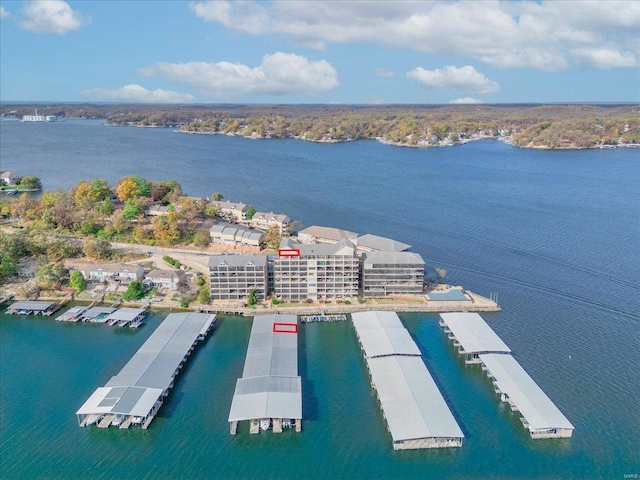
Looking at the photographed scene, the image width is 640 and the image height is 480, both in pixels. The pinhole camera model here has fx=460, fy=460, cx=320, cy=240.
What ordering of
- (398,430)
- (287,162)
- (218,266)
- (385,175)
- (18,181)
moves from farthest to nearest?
(287,162) < (385,175) < (18,181) < (218,266) < (398,430)

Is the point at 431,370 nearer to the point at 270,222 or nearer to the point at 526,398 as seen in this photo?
the point at 526,398

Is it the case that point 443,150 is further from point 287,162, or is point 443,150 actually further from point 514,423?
point 514,423

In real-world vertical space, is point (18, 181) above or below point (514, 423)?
above

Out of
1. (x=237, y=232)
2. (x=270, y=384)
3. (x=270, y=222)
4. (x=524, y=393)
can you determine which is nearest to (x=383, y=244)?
(x=237, y=232)


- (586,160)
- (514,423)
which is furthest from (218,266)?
(586,160)

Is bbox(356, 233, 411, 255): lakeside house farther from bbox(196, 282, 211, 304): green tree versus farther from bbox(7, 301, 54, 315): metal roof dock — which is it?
bbox(7, 301, 54, 315): metal roof dock

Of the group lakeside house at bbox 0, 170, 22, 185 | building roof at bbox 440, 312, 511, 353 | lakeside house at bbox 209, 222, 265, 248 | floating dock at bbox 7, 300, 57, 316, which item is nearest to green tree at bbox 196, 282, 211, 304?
lakeside house at bbox 209, 222, 265, 248

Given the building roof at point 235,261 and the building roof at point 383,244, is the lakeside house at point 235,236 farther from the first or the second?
the building roof at point 383,244
